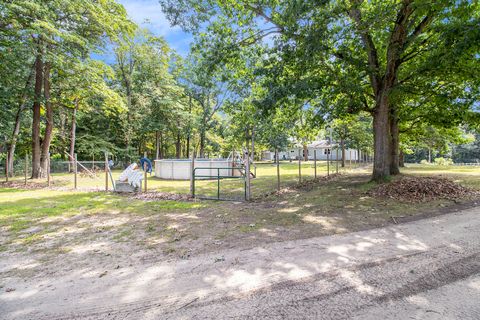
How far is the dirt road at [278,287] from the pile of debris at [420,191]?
12.8ft

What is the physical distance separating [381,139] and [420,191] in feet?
8.29

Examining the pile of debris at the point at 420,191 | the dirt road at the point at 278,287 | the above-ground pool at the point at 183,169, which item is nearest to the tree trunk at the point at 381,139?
the pile of debris at the point at 420,191

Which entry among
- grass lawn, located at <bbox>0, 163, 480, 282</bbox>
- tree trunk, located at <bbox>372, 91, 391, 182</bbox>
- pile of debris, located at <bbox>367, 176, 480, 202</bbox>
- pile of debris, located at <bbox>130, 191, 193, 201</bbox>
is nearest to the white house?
tree trunk, located at <bbox>372, 91, 391, 182</bbox>

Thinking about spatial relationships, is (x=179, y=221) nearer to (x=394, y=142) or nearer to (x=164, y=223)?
(x=164, y=223)

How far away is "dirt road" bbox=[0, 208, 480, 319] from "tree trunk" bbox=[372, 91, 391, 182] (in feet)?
20.5

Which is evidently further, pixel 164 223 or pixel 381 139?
pixel 381 139

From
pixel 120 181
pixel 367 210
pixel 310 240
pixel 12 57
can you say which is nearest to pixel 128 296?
pixel 310 240

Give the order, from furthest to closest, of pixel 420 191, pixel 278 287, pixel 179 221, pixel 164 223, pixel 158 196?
pixel 158 196, pixel 420 191, pixel 179 221, pixel 164 223, pixel 278 287

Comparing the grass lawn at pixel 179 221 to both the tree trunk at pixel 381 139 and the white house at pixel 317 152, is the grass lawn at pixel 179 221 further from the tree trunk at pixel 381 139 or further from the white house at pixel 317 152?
the white house at pixel 317 152

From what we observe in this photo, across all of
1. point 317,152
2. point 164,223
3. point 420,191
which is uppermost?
point 317,152

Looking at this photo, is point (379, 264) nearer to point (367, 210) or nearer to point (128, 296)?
point (128, 296)

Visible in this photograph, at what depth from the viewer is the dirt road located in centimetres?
242

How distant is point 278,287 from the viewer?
283 cm

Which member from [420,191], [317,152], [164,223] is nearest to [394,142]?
[420,191]
